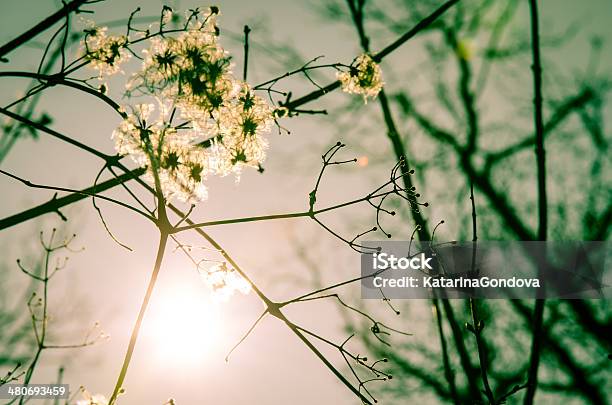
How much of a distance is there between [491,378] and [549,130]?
360 centimetres

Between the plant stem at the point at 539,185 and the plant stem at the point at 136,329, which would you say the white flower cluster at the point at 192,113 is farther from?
the plant stem at the point at 539,185

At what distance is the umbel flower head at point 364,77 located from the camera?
265cm

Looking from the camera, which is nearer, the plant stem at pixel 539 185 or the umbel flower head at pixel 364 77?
the plant stem at pixel 539 185

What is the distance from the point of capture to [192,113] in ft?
7.07

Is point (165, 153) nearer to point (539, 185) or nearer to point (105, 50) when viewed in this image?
point (105, 50)

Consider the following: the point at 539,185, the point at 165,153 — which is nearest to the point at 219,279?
the point at 165,153

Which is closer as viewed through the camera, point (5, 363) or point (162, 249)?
point (162, 249)

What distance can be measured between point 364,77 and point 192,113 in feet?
3.73

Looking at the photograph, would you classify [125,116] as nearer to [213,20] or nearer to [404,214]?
[213,20]

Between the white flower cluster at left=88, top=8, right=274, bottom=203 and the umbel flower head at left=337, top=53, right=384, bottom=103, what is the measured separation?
0.62 m

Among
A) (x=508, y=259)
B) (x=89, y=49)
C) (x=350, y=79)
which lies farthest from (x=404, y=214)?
(x=89, y=49)

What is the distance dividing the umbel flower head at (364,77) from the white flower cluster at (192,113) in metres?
0.62

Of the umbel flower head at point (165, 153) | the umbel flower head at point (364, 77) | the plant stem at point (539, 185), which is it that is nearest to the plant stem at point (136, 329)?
the umbel flower head at point (165, 153)

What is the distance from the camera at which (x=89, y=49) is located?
2135 millimetres
